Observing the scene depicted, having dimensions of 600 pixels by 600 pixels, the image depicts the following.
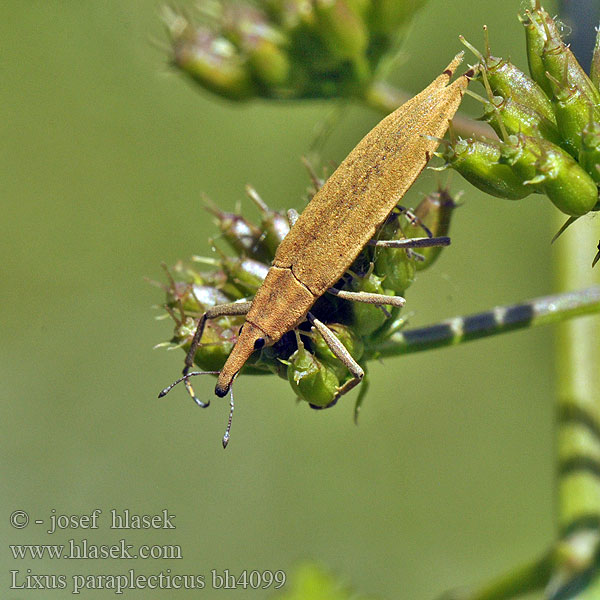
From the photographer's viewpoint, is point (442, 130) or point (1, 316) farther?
point (1, 316)

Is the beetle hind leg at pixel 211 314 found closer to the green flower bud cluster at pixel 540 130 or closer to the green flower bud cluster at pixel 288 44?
the green flower bud cluster at pixel 540 130

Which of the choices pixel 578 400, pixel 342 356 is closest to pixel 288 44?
pixel 342 356

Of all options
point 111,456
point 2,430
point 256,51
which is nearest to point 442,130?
point 256,51

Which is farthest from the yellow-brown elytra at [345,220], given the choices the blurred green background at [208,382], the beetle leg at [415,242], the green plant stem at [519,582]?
the blurred green background at [208,382]

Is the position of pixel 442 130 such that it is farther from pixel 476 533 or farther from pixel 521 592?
pixel 476 533

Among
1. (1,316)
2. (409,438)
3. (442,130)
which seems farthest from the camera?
(1,316)

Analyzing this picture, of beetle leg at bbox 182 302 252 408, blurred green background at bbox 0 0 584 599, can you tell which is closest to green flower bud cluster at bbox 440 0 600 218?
beetle leg at bbox 182 302 252 408

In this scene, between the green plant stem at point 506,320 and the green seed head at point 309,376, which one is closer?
the green seed head at point 309,376
